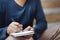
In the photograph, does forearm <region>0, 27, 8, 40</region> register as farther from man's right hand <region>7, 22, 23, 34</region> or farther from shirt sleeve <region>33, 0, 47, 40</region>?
shirt sleeve <region>33, 0, 47, 40</region>

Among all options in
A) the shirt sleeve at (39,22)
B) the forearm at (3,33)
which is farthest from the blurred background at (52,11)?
the forearm at (3,33)

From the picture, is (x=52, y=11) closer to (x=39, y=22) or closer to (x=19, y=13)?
(x=39, y=22)

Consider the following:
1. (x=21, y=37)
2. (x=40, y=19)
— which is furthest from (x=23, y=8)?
(x=21, y=37)

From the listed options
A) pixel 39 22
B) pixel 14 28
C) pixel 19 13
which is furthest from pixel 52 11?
pixel 14 28

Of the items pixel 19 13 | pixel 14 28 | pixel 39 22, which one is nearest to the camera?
pixel 14 28

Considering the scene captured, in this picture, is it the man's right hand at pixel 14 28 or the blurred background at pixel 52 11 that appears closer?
the man's right hand at pixel 14 28

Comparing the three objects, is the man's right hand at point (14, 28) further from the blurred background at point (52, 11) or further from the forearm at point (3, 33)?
the blurred background at point (52, 11)

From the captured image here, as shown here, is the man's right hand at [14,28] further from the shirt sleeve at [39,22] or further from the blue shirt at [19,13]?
the shirt sleeve at [39,22]

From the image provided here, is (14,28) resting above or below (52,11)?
above

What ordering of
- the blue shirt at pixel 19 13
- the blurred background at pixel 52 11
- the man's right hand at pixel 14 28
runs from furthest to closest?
the blurred background at pixel 52 11 → the blue shirt at pixel 19 13 → the man's right hand at pixel 14 28

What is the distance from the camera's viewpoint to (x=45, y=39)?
1480 millimetres

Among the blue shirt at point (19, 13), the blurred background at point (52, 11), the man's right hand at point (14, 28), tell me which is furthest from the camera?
the blurred background at point (52, 11)

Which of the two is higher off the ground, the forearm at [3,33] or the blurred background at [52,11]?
the forearm at [3,33]

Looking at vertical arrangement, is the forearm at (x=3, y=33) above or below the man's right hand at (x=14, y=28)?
below
